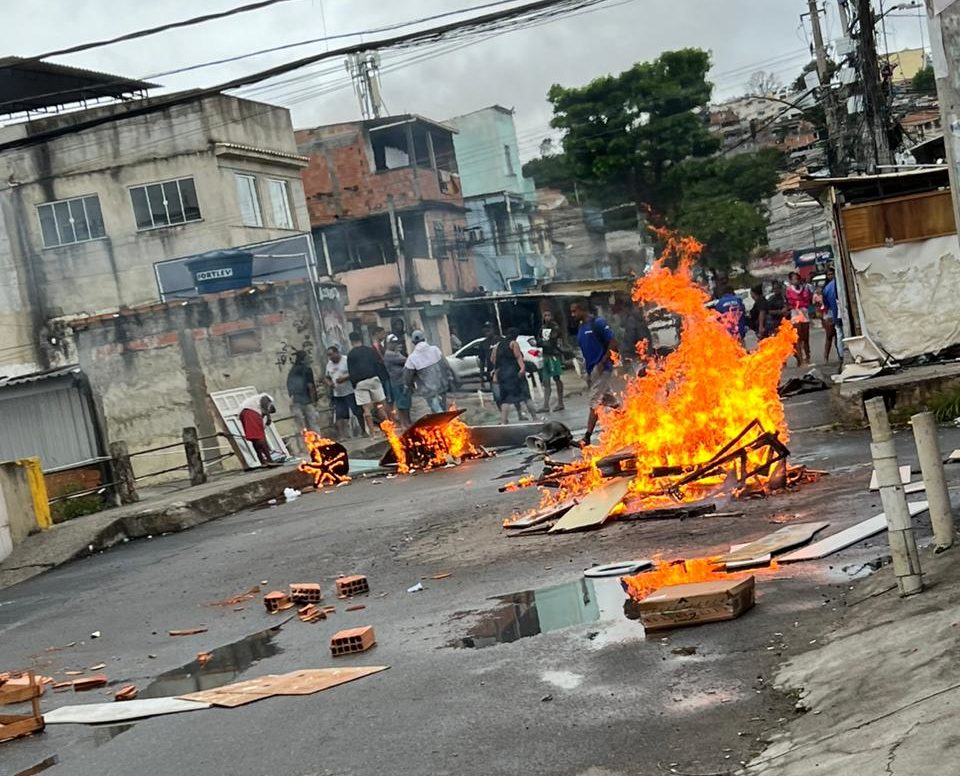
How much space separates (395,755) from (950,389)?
10075mm

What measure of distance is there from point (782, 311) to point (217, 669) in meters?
18.9

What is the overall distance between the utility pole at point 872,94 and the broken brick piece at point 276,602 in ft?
56.2

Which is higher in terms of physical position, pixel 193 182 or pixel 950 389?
pixel 193 182

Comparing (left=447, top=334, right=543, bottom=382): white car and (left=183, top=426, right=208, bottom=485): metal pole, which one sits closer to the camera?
(left=183, top=426, right=208, bottom=485): metal pole

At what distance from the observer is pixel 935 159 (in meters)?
21.9

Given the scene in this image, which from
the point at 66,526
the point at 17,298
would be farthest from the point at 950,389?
the point at 17,298

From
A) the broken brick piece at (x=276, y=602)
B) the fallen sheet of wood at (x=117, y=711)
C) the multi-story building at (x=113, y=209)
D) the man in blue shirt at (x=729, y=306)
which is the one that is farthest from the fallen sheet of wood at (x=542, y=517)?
the multi-story building at (x=113, y=209)

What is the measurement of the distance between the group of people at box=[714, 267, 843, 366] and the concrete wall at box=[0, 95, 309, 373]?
1881cm

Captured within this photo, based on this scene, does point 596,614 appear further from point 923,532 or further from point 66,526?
point 66,526

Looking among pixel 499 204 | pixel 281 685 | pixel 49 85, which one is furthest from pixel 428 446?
pixel 499 204

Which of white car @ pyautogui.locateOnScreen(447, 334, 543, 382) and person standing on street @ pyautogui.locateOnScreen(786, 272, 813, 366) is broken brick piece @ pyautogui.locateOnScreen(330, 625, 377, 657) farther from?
white car @ pyautogui.locateOnScreen(447, 334, 543, 382)

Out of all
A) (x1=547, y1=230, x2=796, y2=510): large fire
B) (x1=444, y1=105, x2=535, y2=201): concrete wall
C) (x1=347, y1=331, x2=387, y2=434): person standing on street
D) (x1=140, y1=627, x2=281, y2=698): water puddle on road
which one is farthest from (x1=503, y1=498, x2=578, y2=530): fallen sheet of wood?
(x1=444, y1=105, x2=535, y2=201): concrete wall

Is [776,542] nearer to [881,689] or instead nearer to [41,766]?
[881,689]

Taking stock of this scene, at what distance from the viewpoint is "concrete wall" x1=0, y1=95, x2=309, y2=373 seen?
124ft
